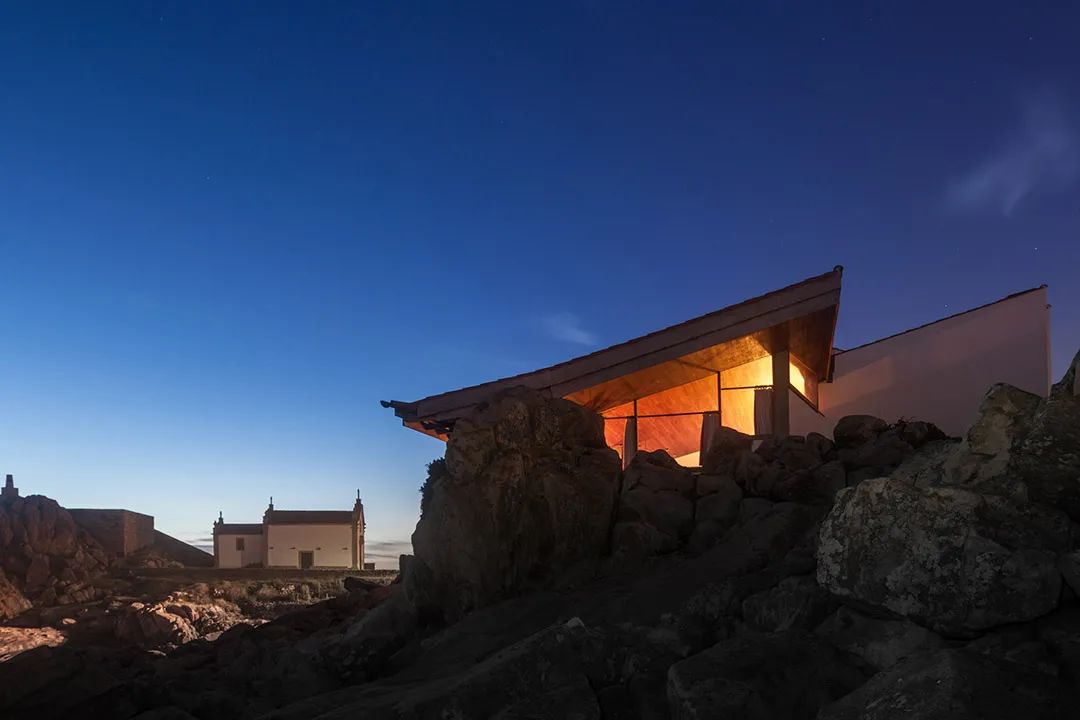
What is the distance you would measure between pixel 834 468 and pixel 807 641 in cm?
539

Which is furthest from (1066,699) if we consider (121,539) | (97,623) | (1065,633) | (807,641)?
(121,539)

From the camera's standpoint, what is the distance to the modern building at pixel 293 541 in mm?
46781

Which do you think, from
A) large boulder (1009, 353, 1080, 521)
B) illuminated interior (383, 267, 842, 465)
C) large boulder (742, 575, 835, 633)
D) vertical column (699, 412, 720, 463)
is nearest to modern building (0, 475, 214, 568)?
illuminated interior (383, 267, 842, 465)

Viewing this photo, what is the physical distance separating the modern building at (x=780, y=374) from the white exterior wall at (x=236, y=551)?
35.7m

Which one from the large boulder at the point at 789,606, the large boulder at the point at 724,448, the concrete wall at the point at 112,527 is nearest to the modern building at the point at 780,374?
the large boulder at the point at 724,448

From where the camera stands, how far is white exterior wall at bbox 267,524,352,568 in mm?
46750

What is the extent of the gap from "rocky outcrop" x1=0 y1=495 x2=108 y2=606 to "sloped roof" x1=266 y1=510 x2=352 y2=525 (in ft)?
45.9

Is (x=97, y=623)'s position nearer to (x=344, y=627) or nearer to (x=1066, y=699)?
(x=344, y=627)

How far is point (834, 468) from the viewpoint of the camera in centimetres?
1123

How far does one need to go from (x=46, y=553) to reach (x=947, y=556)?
34.4 meters

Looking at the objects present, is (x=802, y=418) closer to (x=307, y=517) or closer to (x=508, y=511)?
(x=508, y=511)

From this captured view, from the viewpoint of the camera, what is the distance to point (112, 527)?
118ft

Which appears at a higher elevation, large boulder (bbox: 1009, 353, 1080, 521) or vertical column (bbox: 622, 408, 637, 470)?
vertical column (bbox: 622, 408, 637, 470)

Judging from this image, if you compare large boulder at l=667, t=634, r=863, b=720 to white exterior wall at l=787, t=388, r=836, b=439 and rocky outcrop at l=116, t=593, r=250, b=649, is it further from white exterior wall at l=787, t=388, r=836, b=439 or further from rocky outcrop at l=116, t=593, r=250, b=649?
rocky outcrop at l=116, t=593, r=250, b=649
